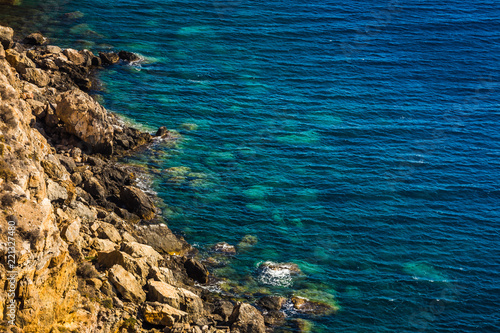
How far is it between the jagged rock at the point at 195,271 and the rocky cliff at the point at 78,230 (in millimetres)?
145

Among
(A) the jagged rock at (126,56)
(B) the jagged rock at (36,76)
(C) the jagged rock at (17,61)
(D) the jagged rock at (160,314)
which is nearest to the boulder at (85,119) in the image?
(B) the jagged rock at (36,76)

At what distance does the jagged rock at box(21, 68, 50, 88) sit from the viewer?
245ft

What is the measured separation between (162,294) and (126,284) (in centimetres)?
331

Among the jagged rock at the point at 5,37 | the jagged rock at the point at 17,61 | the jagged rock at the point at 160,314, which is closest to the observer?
the jagged rock at the point at 160,314

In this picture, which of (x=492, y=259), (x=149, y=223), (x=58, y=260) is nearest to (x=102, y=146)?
(x=149, y=223)

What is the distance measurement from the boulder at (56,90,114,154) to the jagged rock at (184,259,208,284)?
22.6 m

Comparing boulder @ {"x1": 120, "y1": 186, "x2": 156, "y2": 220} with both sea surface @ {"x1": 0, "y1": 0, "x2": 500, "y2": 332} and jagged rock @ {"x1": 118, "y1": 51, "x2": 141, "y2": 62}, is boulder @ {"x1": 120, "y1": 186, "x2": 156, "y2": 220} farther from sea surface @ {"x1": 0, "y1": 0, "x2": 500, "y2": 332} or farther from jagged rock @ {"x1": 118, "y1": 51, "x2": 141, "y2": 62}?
jagged rock @ {"x1": 118, "y1": 51, "x2": 141, "y2": 62}

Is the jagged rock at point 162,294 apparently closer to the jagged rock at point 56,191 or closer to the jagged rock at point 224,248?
the jagged rock at point 56,191

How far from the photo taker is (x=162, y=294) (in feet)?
148

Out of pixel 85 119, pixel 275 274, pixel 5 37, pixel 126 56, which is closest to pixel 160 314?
pixel 275 274

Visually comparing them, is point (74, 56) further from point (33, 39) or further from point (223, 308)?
point (223, 308)

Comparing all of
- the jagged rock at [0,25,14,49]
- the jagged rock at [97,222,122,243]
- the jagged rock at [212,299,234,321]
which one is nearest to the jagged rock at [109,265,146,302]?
the jagged rock at [97,222,122,243]

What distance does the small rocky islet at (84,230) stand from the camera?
32375 mm

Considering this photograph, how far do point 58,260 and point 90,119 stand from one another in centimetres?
3852
